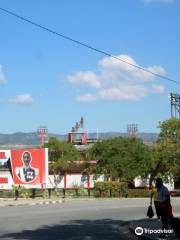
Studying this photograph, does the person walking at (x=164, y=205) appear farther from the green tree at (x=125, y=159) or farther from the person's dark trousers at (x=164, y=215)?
the green tree at (x=125, y=159)

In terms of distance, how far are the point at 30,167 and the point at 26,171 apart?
0.52 m

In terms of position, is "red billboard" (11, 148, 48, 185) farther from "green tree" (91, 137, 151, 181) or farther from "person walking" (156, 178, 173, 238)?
"person walking" (156, 178, 173, 238)

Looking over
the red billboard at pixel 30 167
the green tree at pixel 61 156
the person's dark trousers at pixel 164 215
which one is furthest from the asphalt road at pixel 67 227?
the green tree at pixel 61 156

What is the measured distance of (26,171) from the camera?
50.6m

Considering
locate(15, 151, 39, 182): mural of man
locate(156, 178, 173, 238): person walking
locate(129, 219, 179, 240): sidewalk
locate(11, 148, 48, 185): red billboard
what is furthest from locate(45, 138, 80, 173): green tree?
locate(156, 178, 173, 238): person walking

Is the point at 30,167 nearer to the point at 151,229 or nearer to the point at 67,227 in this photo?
the point at 67,227

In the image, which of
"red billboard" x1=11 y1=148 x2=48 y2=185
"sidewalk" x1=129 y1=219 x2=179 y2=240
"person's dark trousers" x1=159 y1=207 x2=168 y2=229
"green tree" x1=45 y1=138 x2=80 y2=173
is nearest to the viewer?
"sidewalk" x1=129 y1=219 x2=179 y2=240

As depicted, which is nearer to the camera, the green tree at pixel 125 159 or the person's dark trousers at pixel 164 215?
the person's dark trousers at pixel 164 215

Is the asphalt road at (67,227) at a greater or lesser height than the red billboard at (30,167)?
lesser

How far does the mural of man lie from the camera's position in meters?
50.3

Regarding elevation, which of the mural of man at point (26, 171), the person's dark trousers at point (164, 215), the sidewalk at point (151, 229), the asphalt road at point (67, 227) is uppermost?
the mural of man at point (26, 171)

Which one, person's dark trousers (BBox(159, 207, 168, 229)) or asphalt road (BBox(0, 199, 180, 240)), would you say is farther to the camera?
asphalt road (BBox(0, 199, 180, 240))

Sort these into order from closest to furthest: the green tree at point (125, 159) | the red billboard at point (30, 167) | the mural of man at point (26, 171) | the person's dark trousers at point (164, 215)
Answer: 1. the person's dark trousers at point (164, 215)
2. the red billboard at point (30, 167)
3. the mural of man at point (26, 171)
4. the green tree at point (125, 159)

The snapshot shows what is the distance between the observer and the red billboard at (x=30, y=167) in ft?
164
